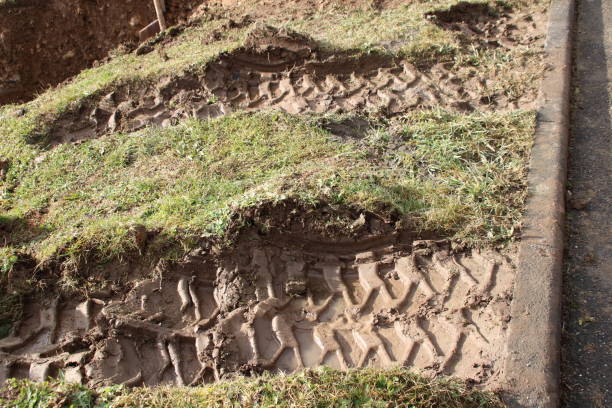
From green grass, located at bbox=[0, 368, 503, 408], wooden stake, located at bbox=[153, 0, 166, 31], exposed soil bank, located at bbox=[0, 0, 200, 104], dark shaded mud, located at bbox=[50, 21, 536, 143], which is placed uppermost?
exposed soil bank, located at bbox=[0, 0, 200, 104]

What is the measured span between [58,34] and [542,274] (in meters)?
8.79

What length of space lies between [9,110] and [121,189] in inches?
112

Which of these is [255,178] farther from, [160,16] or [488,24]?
[160,16]

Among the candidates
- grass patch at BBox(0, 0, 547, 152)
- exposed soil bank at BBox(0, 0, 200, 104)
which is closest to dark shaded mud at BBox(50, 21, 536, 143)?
grass patch at BBox(0, 0, 547, 152)

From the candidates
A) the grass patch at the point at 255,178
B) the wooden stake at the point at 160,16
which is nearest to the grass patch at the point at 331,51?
the grass patch at the point at 255,178

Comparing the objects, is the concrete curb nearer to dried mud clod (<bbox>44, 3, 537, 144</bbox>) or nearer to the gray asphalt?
the gray asphalt

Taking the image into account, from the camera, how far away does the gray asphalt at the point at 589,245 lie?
3100 mm

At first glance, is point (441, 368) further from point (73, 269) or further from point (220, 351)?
point (73, 269)

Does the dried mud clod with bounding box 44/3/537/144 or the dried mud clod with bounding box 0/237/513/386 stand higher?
the dried mud clod with bounding box 44/3/537/144

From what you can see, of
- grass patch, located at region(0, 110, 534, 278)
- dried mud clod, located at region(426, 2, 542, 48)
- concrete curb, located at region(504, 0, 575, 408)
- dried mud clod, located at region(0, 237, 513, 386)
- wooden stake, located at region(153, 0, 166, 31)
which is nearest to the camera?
concrete curb, located at region(504, 0, 575, 408)

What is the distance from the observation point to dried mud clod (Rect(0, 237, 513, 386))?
10.8 feet

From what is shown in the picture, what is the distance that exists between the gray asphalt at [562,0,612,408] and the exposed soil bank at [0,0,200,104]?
6.40m

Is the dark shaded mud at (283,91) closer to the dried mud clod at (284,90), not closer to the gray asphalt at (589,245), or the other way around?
the dried mud clod at (284,90)

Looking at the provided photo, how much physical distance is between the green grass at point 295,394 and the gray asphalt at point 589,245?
2.24 ft
